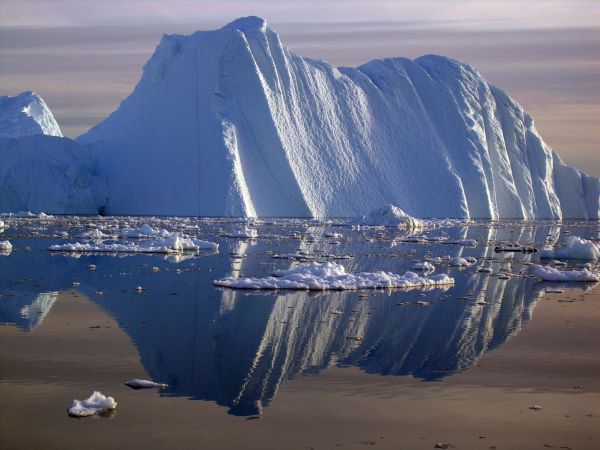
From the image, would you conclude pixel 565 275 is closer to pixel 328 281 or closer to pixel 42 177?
pixel 328 281

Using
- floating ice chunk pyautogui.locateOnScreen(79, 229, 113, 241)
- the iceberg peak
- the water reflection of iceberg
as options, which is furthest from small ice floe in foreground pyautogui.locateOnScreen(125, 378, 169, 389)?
the iceberg peak

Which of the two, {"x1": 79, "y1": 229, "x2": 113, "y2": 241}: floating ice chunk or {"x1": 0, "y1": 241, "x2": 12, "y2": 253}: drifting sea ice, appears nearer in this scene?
{"x1": 0, "y1": 241, "x2": 12, "y2": 253}: drifting sea ice

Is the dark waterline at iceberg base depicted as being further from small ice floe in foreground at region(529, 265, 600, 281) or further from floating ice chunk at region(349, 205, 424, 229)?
floating ice chunk at region(349, 205, 424, 229)

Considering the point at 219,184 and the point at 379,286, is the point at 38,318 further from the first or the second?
the point at 219,184

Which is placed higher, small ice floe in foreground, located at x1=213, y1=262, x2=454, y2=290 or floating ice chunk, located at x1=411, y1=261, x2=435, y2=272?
small ice floe in foreground, located at x1=213, y1=262, x2=454, y2=290

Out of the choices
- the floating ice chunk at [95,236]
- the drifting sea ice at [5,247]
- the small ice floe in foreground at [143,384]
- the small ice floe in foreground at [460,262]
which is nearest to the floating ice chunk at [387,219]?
the floating ice chunk at [95,236]

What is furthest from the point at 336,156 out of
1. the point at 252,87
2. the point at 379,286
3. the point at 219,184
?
the point at 379,286
